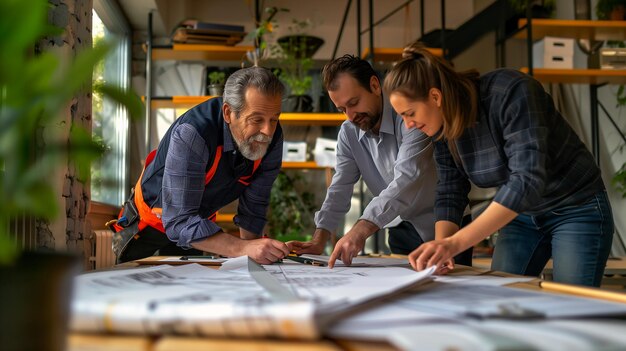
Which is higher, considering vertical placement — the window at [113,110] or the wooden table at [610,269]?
the window at [113,110]

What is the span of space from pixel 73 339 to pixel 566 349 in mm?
429

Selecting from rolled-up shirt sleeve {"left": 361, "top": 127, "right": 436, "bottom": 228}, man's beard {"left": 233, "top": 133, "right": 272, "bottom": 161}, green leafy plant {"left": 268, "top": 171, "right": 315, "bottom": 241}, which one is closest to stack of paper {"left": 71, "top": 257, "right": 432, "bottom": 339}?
rolled-up shirt sleeve {"left": 361, "top": 127, "right": 436, "bottom": 228}

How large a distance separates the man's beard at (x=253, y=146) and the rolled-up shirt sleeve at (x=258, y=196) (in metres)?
0.16

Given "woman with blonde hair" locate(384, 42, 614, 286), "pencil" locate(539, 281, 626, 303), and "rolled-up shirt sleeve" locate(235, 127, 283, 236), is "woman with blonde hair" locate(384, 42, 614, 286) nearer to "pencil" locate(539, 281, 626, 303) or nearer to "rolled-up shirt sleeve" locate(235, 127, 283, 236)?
"pencil" locate(539, 281, 626, 303)

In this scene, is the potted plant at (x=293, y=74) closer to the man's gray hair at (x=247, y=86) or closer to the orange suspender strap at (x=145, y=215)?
the orange suspender strap at (x=145, y=215)

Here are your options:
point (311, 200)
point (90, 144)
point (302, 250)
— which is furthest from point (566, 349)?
point (311, 200)

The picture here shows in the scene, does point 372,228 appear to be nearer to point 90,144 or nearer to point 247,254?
point 247,254

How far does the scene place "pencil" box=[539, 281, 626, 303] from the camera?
0.82 meters

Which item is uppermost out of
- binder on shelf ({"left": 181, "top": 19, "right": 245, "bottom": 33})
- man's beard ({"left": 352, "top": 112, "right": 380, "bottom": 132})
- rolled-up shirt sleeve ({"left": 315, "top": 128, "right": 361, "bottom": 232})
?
binder on shelf ({"left": 181, "top": 19, "right": 245, "bottom": 33})

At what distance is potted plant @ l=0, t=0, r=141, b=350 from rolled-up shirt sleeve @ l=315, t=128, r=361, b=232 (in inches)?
59.2

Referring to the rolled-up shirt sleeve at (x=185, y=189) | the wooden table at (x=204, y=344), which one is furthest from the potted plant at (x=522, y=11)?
the wooden table at (x=204, y=344)

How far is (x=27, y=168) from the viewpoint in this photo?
0.47 metres

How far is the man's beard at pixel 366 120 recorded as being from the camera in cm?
196

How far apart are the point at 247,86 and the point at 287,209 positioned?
12.4ft
